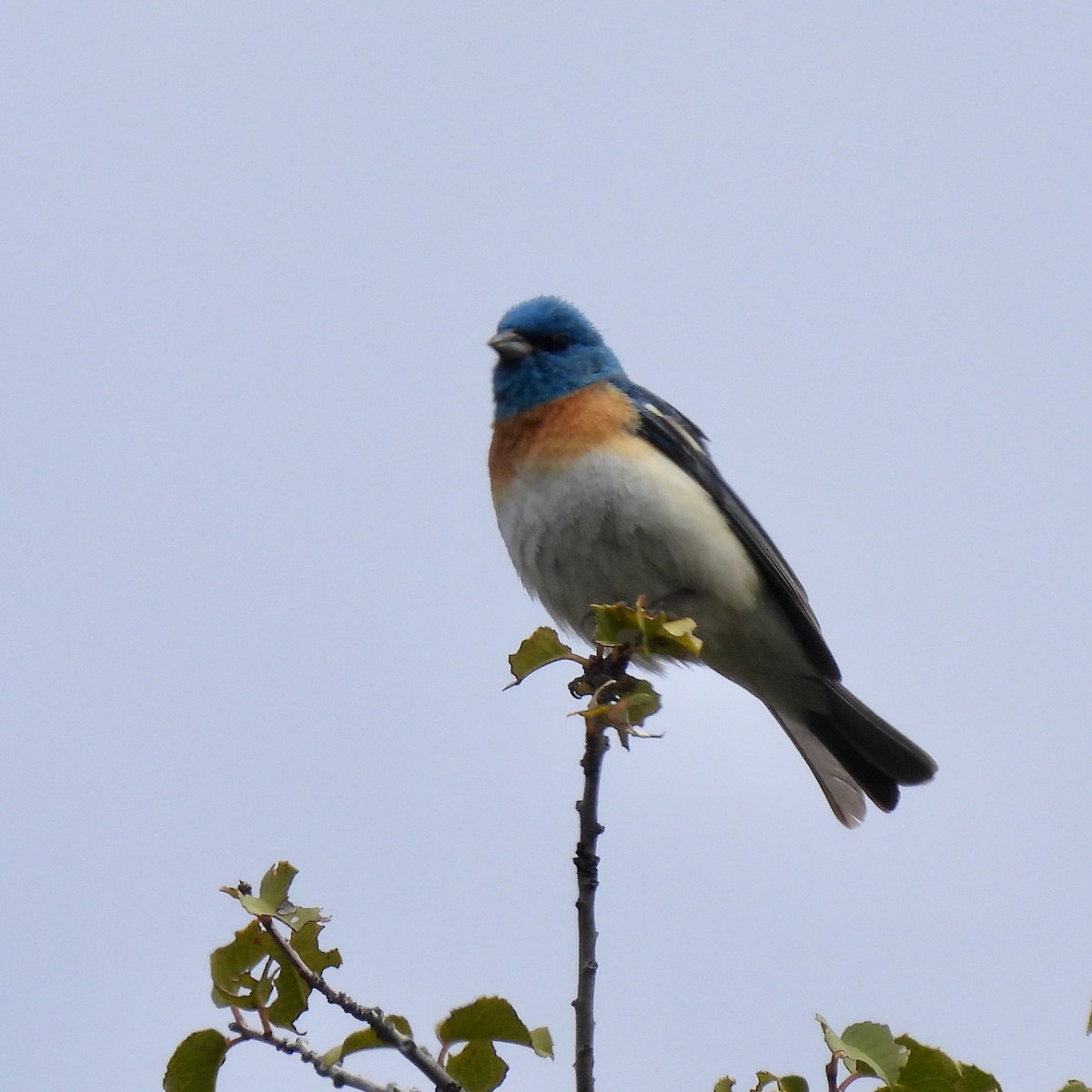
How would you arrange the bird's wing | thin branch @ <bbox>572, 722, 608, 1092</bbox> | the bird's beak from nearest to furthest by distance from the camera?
1. thin branch @ <bbox>572, 722, 608, 1092</bbox>
2. the bird's wing
3. the bird's beak

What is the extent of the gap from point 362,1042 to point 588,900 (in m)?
0.61

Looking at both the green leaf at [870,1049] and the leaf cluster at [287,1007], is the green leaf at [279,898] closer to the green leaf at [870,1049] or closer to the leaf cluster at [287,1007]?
the leaf cluster at [287,1007]

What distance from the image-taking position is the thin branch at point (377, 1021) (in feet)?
10.5

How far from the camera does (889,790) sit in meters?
7.62

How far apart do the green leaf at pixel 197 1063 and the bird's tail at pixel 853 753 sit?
4650 millimetres

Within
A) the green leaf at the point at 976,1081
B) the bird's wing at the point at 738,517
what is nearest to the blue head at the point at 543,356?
the bird's wing at the point at 738,517

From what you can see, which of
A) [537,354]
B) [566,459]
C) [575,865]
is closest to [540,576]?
[566,459]

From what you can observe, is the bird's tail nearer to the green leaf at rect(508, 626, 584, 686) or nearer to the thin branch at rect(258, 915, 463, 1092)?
the green leaf at rect(508, 626, 584, 686)

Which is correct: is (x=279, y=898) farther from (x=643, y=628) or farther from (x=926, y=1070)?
(x=926, y=1070)

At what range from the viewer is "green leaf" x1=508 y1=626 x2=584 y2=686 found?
4.07 m

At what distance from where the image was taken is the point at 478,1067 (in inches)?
135

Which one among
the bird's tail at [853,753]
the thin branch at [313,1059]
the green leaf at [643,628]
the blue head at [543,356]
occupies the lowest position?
the thin branch at [313,1059]

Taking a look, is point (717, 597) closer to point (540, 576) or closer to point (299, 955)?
point (540, 576)

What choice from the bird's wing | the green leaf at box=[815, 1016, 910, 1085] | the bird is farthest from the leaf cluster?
the bird's wing
